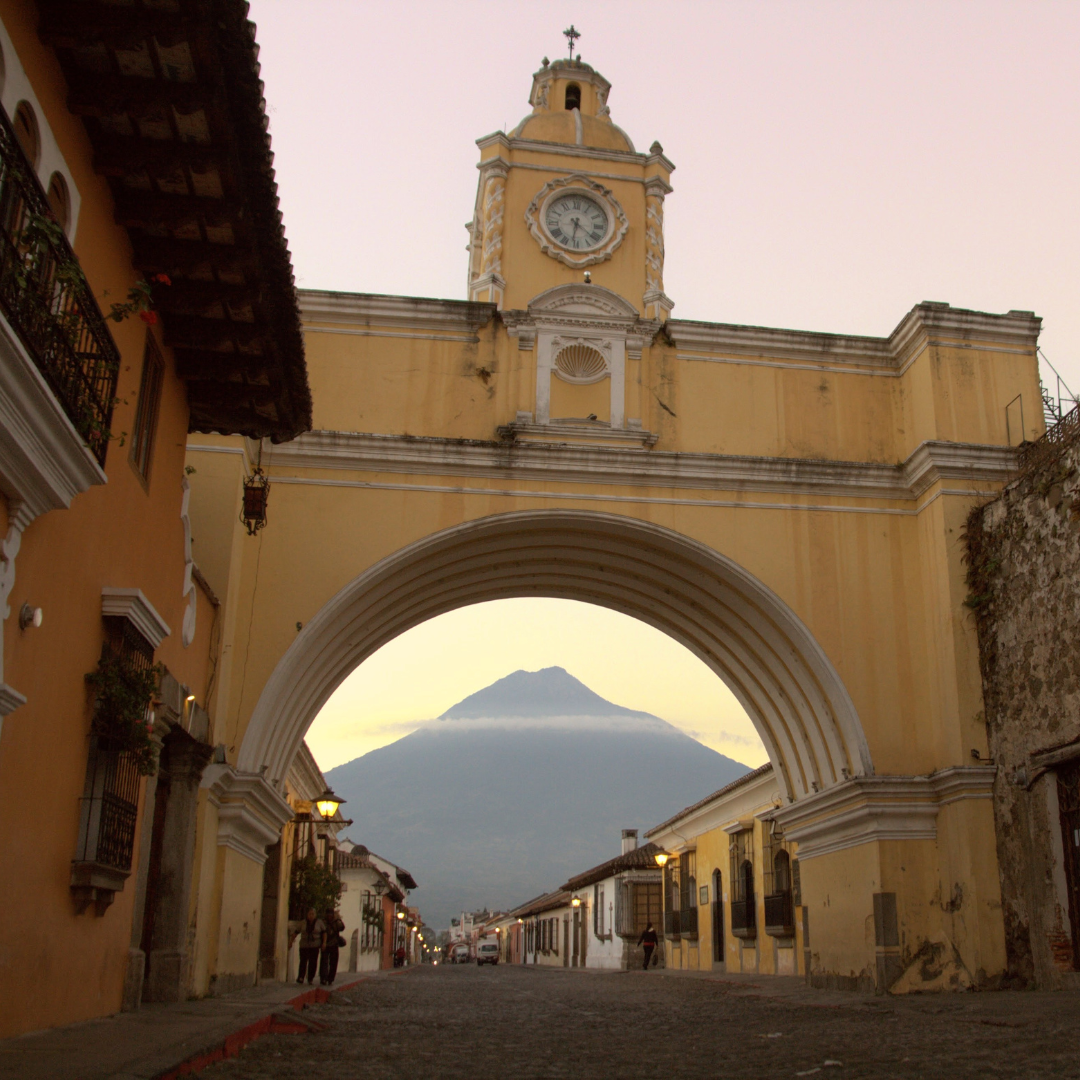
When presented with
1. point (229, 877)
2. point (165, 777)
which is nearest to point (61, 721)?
point (165, 777)

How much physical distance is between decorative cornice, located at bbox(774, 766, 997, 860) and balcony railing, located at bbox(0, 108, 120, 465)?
929 centimetres

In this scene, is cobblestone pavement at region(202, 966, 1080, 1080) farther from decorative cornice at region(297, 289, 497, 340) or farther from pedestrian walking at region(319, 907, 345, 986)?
decorative cornice at region(297, 289, 497, 340)

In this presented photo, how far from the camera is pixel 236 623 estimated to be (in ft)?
42.0

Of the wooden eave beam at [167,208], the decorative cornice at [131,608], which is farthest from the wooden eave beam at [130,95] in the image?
the decorative cornice at [131,608]

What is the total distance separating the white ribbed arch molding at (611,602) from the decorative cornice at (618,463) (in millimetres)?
575

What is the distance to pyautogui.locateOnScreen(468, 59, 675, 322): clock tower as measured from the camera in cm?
1495

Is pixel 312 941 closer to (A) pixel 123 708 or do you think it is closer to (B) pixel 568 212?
(A) pixel 123 708

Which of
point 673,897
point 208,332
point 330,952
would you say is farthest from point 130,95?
point 673,897

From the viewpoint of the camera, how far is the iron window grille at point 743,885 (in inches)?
819

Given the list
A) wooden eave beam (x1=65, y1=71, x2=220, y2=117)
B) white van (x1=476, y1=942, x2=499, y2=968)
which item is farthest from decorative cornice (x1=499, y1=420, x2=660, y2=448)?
white van (x1=476, y1=942, x2=499, y2=968)

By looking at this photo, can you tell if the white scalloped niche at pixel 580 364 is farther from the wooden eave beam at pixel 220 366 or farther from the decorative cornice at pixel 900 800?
the wooden eave beam at pixel 220 366

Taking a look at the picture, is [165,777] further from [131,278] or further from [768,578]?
[768,578]

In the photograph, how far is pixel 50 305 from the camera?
17.9 ft

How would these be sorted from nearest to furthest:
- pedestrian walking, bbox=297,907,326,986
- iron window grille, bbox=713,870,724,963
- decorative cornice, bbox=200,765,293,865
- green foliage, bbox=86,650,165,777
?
green foliage, bbox=86,650,165,777 → decorative cornice, bbox=200,765,293,865 → pedestrian walking, bbox=297,907,326,986 → iron window grille, bbox=713,870,724,963
